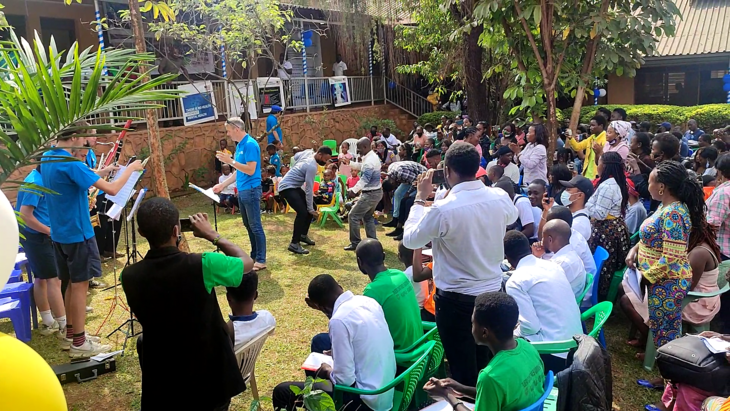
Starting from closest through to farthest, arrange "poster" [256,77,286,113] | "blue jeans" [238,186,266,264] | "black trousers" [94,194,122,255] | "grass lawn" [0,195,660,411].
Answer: "grass lawn" [0,195,660,411], "blue jeans" [238,186,266,264], "black trousers" [94,194,122,255], "poster" [256,77,286,113]

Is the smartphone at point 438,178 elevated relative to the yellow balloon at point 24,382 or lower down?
lower down

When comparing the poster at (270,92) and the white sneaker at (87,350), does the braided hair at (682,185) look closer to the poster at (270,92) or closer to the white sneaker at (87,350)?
the white sneaker at (87,350)

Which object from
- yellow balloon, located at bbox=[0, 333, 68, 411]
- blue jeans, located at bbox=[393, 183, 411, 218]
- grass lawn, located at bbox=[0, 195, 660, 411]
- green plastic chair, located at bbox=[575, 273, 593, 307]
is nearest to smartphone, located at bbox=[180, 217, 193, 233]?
grass lawn, located at bbox=[0, 195, 660, 411]

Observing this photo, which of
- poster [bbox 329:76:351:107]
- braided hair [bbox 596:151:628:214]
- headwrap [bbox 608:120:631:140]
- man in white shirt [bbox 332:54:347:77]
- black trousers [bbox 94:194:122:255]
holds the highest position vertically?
man in white shirt [bbox 332:54:347:77]

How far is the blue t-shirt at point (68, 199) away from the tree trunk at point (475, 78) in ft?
38.3

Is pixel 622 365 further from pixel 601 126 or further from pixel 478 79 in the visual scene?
pixel 478 79

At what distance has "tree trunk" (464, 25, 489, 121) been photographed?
14.5 metres

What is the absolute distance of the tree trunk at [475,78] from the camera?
14.5 m

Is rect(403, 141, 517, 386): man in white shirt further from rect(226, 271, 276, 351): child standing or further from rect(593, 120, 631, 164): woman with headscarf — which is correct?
rect(593, 120, 631, 164): woman with headscarf

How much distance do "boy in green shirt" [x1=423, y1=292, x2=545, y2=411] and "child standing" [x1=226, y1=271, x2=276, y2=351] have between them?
1114 millimetres

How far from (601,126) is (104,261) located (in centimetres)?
703

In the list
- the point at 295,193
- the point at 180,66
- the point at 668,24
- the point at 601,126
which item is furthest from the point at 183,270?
the point at 180,66

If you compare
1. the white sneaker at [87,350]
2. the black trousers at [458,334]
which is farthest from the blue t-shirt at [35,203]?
the black trousers at [458,334]

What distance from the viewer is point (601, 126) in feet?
25.6
